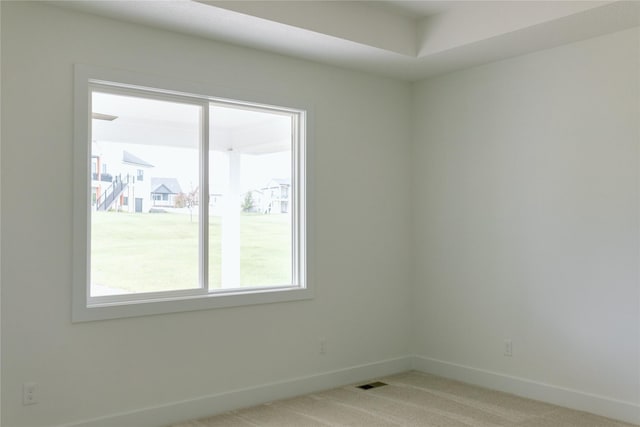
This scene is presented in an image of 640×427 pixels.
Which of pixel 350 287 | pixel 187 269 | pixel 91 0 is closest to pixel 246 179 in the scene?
pixel 187 269

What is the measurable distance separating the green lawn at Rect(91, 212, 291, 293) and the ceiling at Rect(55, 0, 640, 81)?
Result: 128 centimetres

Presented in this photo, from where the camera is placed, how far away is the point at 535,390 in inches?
172

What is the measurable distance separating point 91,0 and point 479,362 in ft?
12.7

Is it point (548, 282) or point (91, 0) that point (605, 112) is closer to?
point (548, 282)

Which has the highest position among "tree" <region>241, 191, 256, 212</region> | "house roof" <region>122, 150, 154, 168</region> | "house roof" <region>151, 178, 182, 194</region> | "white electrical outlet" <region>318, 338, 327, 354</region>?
"house roof" <region>122, 150, 154, 168</region>

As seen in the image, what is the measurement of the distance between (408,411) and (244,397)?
116cm

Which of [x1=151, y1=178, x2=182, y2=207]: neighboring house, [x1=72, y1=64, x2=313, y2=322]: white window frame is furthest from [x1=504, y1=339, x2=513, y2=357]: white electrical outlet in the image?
[x1=151, y1=178, x2=182, y2=207]: neighboring house

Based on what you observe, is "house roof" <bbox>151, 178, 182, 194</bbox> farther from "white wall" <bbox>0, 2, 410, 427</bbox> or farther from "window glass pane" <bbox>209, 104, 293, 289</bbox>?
"white wall" <bbox>0, 2, 410, 427</bbox>

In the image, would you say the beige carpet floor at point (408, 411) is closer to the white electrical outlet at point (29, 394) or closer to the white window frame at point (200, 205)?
the white window frame at point (200, 205)

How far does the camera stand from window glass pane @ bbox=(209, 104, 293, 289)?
14.0 feet

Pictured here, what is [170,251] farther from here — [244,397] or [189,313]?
[244,397]

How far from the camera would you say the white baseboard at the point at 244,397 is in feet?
12.0

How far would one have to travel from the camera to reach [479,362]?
15.7 feet

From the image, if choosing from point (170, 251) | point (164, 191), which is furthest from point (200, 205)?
point (170, 251)
